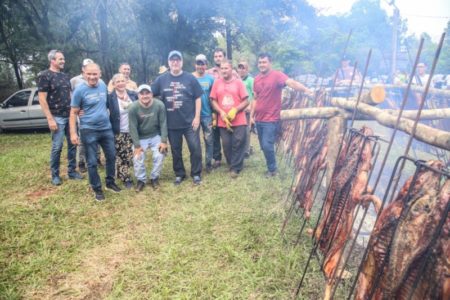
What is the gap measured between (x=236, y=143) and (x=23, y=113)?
9.31m

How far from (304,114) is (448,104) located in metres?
5.87

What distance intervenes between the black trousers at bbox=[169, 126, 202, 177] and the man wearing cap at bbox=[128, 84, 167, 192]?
0.25 metres

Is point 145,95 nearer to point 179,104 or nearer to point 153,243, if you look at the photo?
point 179,104

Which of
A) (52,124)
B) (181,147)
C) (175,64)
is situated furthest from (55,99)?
(181,147)

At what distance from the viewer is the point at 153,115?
499 cm

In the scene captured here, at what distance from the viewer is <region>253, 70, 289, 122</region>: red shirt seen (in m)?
5.21

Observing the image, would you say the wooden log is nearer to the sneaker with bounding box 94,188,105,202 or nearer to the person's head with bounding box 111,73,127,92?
the person's head with bounding box 111,73,127,92

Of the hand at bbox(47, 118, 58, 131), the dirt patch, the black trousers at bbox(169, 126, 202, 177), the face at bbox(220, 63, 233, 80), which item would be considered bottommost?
the dirt patch

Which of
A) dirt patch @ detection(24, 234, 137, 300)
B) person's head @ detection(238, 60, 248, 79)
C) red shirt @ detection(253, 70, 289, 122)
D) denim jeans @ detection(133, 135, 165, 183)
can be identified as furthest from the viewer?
person's head @ detection(238, 60, 248, 79)

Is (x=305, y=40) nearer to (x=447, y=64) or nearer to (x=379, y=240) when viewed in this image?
(x=447, y=64)

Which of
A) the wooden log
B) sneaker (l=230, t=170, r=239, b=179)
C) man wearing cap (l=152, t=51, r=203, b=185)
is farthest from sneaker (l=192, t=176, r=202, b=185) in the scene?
the wooden log

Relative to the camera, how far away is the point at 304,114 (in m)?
3.38

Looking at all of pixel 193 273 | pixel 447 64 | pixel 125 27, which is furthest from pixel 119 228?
pixel 447 64

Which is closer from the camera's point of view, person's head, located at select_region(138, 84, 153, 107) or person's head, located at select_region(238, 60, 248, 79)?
person's head, located at select_region(138, 84, 153, 107)
